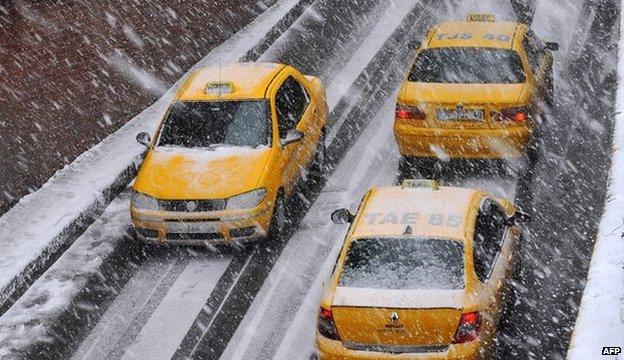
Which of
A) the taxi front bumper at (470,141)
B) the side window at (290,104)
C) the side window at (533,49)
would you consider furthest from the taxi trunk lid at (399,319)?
the side window at (533,49)

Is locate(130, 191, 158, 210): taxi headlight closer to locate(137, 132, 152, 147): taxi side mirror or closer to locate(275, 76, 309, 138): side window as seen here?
locate(137, 132, 152, 147): taxi side mirror

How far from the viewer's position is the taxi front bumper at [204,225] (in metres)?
12.8

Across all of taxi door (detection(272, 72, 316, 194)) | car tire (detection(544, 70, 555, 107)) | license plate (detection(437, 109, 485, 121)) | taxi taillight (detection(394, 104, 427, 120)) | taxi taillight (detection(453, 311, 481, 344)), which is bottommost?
car tire (detection(544, 70, 555, 107))

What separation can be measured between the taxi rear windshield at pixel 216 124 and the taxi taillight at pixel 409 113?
5.66ft

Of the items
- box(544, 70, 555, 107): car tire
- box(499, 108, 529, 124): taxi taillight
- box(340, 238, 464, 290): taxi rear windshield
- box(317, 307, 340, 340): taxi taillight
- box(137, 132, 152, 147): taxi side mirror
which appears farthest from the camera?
box(544, 70, 555, 107): car tire

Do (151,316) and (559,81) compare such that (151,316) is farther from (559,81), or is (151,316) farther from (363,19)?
(363,19)

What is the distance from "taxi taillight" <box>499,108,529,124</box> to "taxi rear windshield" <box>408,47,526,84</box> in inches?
21.9

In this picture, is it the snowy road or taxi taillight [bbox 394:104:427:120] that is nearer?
the snowy road

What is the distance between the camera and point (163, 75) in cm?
1903

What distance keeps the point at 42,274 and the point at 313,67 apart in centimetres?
832

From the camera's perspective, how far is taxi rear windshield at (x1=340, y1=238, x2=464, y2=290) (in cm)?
981

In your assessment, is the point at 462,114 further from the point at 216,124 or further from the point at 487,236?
the point at 487,236

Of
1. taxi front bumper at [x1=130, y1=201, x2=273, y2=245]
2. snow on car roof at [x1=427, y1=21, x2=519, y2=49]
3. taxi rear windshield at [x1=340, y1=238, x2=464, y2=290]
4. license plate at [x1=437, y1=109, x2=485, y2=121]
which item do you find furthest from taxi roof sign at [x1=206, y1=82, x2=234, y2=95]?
taxi rear windshield at [x1=340, y1=238, x2=464, y2=290]

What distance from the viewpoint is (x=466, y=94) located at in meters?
14.3
